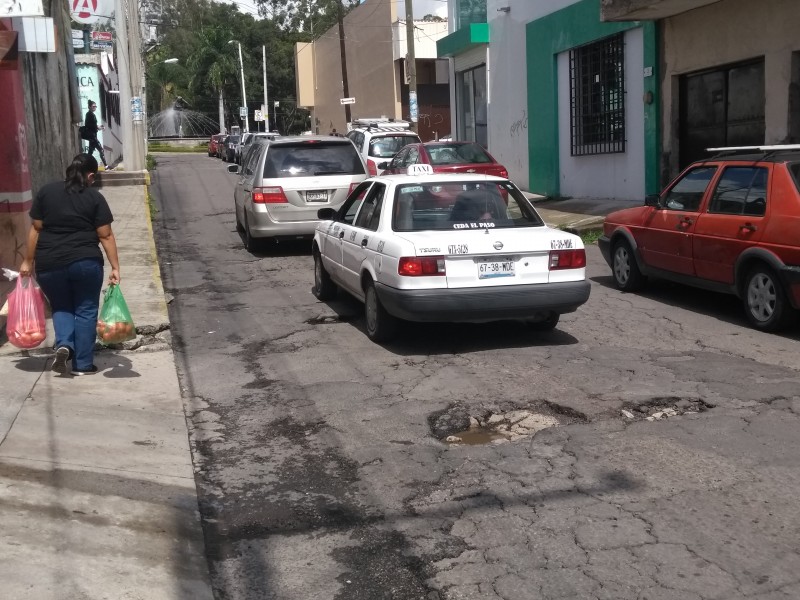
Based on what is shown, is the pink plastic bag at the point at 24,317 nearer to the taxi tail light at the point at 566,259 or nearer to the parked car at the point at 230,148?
the taxi tail light at the point at 566,259

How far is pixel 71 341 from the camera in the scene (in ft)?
→ 25.1

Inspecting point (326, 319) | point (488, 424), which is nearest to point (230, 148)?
point (326, 319)

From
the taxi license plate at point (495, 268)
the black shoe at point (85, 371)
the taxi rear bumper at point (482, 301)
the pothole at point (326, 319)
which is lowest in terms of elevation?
the pothole at point (326, 319)

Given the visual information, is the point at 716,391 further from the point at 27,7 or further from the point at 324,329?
the point at 27,7

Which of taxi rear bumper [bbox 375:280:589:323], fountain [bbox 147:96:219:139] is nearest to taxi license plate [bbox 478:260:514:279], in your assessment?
taxi rear bumper [bbox 375:280:589:323]

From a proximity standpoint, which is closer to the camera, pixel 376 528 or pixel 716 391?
pixel 376 528

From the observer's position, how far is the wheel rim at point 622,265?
1115 cm

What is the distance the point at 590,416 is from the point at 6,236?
7783 millimetres

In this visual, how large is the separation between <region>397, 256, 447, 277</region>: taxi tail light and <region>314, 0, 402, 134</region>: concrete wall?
119 ft

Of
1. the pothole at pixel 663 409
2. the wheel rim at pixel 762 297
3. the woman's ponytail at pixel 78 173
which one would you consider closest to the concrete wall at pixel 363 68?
the wheel rim at pixel 762 297

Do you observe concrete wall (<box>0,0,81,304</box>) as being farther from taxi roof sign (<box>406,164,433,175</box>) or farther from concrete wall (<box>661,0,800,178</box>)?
concrete wall (<box>661,0,800,178</box>)

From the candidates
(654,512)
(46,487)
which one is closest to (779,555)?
(654,512)

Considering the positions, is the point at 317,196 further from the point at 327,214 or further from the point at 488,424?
the point at 488,424

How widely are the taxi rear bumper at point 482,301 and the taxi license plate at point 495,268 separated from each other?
0.38 ft
